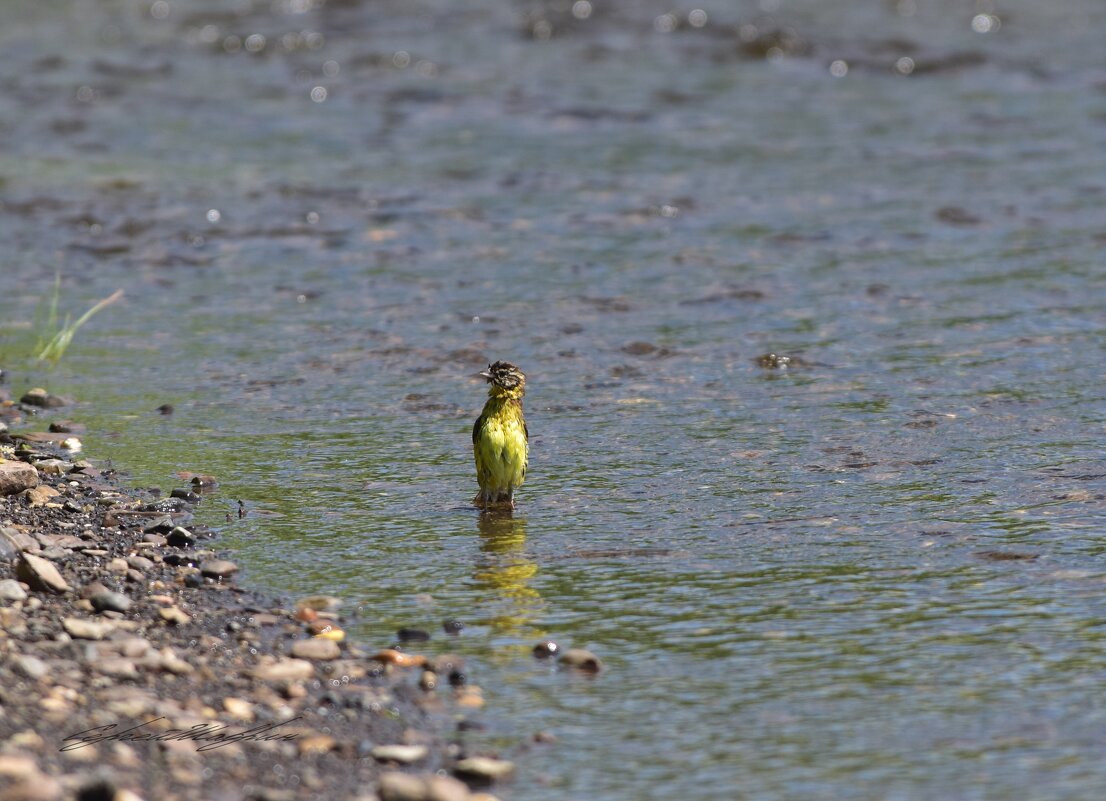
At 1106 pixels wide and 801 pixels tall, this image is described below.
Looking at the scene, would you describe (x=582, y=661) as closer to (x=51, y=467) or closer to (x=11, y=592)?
(x=11, y=592)

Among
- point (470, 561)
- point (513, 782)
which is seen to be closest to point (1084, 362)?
point (470, 561)

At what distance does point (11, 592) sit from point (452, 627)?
66.9 inches

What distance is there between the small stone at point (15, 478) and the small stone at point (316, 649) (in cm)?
224

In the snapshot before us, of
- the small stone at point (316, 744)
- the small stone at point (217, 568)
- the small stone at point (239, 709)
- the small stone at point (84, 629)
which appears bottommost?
the small stone at point (316, 744)

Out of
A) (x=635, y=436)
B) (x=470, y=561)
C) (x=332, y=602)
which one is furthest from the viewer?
(x=635, y=436)

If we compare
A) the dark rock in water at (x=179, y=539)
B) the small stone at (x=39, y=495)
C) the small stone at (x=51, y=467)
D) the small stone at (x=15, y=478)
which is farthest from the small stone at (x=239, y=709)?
the small stone at (x=51, y=467)

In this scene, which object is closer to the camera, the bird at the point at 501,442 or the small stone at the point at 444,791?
the small stone at the point at 444,791

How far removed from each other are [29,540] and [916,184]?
31.9ft

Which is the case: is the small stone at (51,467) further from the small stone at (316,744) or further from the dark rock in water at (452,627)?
the small stone at (316,744)

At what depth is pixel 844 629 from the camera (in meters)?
6.66

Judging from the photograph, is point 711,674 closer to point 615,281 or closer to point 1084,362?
point 1084,362

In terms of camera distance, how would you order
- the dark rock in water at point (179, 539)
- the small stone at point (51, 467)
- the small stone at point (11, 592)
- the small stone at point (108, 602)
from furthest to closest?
the small stone at point (51, 467), the dark rock in water at point (179, 539), the small stone at point (108, 602), the small stone at point (11, 592)

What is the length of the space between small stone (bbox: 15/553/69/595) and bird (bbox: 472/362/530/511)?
2080 millimetres

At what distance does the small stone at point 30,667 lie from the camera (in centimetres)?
577
